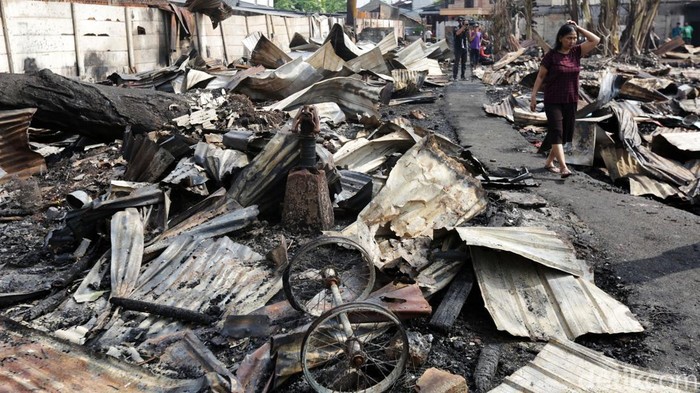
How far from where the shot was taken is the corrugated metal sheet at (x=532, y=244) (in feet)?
12.0

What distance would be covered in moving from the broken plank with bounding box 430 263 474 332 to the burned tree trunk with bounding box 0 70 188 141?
5086mm

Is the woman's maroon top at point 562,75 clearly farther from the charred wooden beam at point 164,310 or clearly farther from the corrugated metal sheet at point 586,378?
the charred wooden beam at point 164,310

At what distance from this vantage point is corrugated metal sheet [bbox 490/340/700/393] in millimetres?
2723

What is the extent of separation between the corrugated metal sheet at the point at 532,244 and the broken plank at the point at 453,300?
0.23 meters

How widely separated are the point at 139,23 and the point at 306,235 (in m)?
10.6

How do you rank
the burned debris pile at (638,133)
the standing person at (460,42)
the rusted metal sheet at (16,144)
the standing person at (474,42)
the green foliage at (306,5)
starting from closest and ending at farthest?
the burned debris pile at (638,133) → the rusted metal sheet at (16,144) → the standing person at (460,42) → the standing person at (474,42) → the green foliage at (306,5)

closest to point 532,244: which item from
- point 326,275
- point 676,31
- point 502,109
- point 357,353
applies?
point 326,275

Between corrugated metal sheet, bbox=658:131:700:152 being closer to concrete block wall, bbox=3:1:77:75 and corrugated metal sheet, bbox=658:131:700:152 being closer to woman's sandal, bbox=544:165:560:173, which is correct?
woman's sandal, bbox=544:165:560:173

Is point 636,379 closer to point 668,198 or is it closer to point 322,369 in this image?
point 322,369

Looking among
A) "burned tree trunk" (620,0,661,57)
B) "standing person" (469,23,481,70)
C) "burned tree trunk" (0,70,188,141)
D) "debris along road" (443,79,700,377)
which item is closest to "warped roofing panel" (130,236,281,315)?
"debris along road" (443,79,700,377)

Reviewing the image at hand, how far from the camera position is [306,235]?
185 inches

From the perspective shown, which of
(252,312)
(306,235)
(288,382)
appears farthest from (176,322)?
(306,235)

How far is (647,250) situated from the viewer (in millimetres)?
4305

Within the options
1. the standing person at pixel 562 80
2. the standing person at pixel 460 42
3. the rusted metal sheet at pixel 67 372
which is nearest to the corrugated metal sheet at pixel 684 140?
the standing person at pixel 562 80
